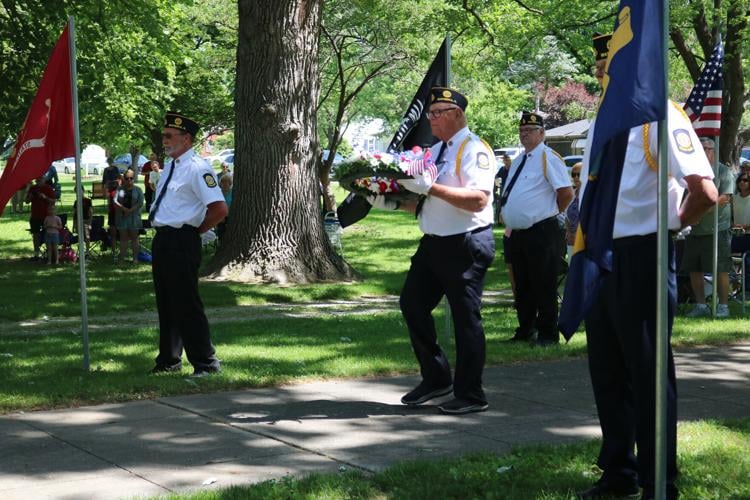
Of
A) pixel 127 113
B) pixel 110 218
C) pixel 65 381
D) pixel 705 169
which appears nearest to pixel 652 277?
pixel 705 169

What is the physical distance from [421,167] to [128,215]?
15.7m

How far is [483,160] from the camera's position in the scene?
7.57 meters

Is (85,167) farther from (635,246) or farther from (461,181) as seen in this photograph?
(635,246)

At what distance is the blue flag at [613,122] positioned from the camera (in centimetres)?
441

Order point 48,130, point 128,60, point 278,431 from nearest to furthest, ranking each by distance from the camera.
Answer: point 278,431
point 48,130
point 128,60

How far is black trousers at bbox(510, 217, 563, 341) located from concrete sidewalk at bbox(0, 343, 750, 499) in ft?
5.58

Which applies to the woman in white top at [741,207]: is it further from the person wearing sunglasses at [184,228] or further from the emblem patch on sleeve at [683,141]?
the emblem patch on sleeve at [683,141]

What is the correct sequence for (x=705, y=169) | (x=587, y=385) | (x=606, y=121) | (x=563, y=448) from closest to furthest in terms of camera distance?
1. (x=606, y=121)
2. (x=705, y=169)
3. (x=563, y=448)
4. (x=587, y=385)

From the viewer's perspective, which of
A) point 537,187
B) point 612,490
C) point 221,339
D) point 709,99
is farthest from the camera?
point 709,99

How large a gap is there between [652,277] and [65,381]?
17.5 ft

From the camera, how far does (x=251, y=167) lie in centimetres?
1695

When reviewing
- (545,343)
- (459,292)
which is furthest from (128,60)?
(459,292)

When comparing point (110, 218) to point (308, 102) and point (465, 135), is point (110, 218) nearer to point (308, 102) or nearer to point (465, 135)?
point (308, 102)

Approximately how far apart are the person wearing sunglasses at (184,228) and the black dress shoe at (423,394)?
6.35 feet
